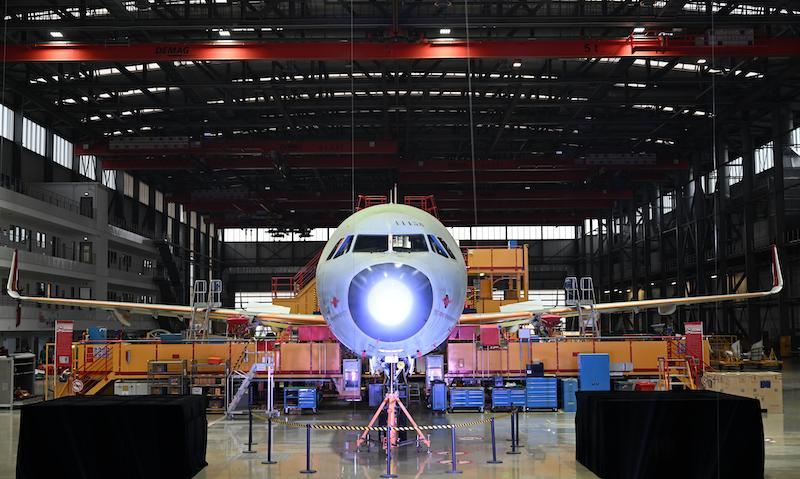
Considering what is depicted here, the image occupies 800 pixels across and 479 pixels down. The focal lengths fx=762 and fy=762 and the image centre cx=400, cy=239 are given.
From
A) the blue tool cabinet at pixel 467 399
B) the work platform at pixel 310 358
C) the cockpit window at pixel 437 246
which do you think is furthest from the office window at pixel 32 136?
the cockpit window at pixel 437 246

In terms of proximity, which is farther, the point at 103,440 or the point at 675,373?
the point at 675,373

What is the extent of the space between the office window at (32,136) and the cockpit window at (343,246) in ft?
131

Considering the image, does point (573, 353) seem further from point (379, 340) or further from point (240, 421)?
point (379, 340)

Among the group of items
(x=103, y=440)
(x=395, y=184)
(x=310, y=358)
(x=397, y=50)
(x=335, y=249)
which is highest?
(x=397, y=50)

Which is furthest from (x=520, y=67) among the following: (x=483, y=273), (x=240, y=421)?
(x=240, y=421)

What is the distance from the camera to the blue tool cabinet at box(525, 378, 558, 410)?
23547 mm

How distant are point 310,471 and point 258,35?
30727 mm

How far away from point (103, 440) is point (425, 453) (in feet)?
20.9

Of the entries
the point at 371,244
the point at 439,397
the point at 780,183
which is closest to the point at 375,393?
the point at 439,397

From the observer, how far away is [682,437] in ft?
38.7

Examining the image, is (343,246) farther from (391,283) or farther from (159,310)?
(159,310)

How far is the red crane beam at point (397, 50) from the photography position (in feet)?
111

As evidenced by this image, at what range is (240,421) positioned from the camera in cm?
2167

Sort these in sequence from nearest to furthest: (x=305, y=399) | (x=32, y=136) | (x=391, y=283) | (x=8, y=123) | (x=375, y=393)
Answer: (x=391, y=283)
(x=305, y=399)
(x=375, y=393)
(x=8, y=123)
(x=32, y=136)
